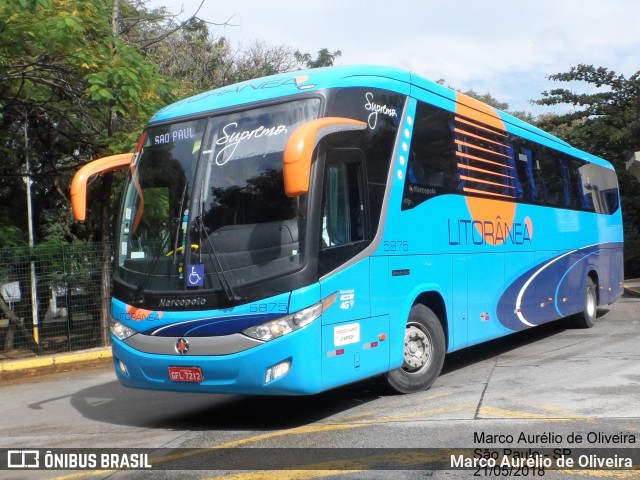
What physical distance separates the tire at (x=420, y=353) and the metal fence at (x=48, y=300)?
779 centimetres

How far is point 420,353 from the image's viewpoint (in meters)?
8.90

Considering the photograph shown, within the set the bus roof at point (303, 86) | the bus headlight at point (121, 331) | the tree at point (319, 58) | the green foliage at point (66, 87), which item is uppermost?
the tree at point (319, 58)

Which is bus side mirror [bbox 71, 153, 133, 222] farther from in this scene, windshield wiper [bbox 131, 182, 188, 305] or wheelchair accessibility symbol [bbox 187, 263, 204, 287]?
wheelchair accessibility symbol [bbox 187, 263, 204, 287]

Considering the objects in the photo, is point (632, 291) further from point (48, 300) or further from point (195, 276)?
point (195, 276)

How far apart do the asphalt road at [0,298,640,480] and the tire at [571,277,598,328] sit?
10.7 feet

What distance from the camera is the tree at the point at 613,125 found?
28.5m

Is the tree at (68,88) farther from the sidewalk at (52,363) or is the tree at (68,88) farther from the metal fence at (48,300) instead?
the sidewalk at (52,363)

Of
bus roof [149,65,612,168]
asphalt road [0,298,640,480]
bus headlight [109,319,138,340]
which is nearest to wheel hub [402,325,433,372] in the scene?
asphalt road [0,298,640,480]

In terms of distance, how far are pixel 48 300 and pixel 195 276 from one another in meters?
7.70

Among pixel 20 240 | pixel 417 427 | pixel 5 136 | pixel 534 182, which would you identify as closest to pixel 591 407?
pixel 417 427

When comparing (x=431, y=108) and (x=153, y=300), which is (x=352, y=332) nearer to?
(x=153, y=300)

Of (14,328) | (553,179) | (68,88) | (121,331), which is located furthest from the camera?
(68,88)

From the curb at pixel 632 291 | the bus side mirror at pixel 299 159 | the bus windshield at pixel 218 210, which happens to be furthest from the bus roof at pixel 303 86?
the curb at pixel 632 291

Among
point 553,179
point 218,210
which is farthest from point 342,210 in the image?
point 553,179
